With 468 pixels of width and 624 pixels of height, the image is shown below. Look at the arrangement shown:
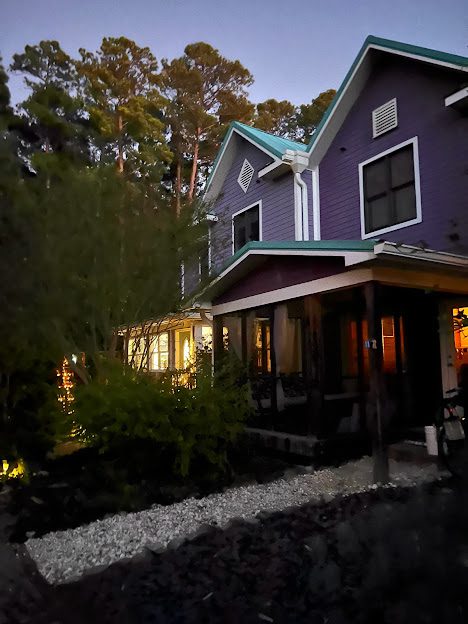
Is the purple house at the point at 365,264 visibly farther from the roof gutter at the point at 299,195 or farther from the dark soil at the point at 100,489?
the dark soil at the point at 100,489

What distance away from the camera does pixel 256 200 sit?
11453mm

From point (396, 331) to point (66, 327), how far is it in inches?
198

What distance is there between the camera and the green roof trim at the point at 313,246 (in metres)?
5.46

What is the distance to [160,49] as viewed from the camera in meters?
21.5

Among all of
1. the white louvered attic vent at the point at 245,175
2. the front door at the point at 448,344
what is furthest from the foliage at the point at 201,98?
the front door at the point at 448,344

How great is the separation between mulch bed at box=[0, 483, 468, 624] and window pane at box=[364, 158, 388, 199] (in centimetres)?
662

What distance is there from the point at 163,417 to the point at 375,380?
241 cm

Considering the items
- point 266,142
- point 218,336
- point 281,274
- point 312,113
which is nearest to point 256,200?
point 266,142

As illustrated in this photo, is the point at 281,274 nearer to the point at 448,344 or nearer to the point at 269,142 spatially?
the point at 448,344

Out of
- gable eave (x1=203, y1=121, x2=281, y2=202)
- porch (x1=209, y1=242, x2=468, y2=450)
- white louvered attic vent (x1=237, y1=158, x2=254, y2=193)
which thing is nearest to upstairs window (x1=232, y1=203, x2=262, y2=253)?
white louvered attic vent (x1=237, y1=158, x2=254, y2=193)

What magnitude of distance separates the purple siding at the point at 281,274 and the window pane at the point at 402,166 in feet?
9.48

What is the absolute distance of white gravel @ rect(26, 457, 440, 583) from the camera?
383 cm

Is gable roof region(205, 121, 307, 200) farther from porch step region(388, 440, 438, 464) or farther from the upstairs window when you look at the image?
porch step region(388, 440, 438, 464)

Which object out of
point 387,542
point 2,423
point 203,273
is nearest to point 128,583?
point 387,542
